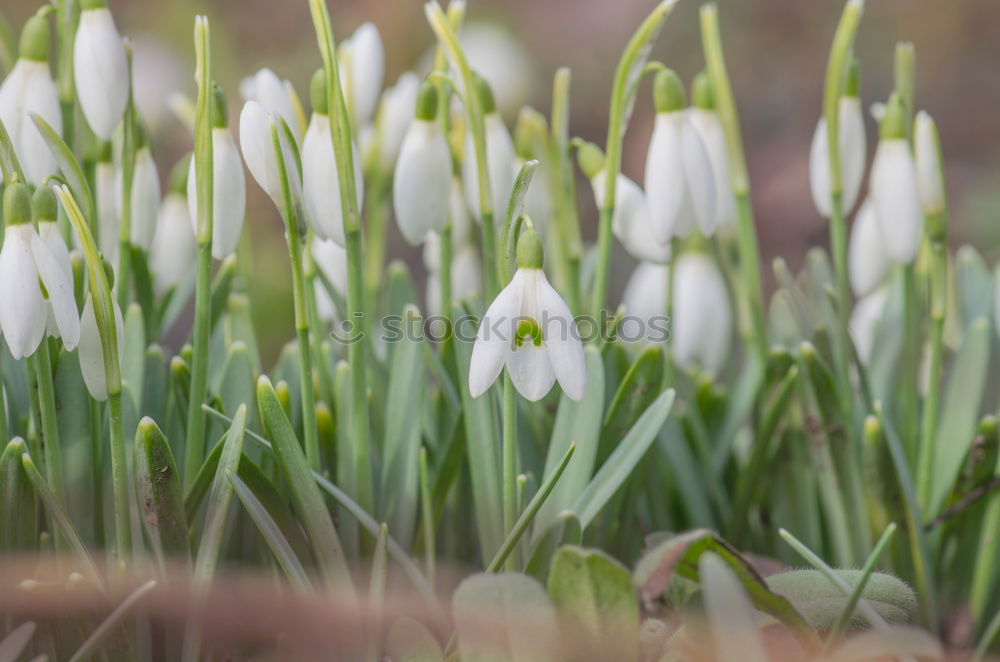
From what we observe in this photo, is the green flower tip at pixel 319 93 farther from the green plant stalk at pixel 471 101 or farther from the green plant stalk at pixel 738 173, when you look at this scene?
the green plant stalk at pixel 738 173

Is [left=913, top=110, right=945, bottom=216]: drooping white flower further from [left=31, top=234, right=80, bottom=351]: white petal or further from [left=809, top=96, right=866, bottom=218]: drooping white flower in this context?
[left=31, top=234, right=80, bottom=351]: white petal

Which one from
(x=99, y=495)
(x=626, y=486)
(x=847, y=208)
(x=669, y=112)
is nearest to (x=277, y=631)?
(x=99, y=495)

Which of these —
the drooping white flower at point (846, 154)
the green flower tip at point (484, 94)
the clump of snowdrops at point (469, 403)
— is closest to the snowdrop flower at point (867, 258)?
the clump of snowdrops at point (469, 403)

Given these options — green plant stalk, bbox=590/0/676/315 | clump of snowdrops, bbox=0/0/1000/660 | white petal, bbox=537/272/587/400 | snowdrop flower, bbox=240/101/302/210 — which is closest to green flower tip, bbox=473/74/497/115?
clump of snowdrops, bbox=0/0/1000/660

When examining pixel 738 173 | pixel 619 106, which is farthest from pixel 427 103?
pixel 738 173

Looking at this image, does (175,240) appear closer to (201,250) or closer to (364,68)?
(364,68)
